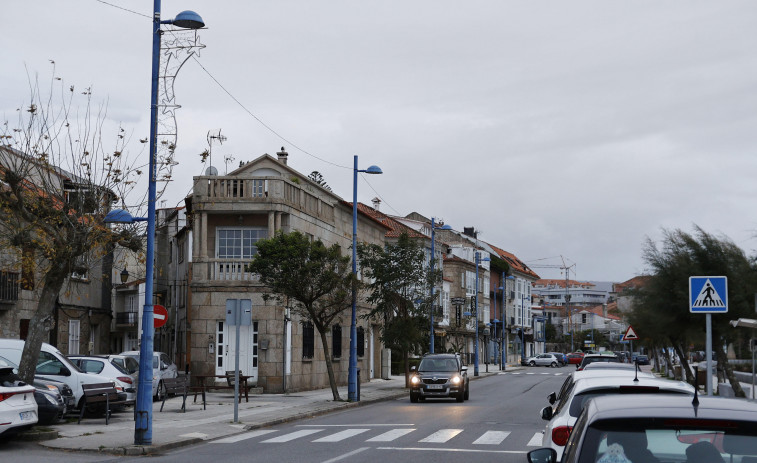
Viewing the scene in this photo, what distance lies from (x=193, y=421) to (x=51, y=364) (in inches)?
150

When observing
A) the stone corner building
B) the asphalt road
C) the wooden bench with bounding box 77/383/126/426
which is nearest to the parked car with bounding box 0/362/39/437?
the asphalt road

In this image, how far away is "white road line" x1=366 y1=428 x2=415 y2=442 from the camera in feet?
59.6

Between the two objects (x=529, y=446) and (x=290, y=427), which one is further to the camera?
(x=290, y=427)

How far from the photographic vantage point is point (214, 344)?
34.9m

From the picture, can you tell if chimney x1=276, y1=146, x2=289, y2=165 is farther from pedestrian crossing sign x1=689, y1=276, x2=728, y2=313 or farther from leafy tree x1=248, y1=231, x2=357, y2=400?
pedestrian crossing sign x1=689, y1=276, x2=728, y2=313

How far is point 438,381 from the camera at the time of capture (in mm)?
31578

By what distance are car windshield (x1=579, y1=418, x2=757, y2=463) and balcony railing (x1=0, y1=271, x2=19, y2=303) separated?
97.6 feet

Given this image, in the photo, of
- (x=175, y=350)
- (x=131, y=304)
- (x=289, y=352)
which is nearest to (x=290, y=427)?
(x=289, y=352)

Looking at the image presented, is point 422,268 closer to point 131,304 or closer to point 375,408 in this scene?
point 375,408

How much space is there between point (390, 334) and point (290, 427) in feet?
59.9

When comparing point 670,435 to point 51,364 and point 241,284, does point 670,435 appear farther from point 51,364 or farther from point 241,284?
point 241,284

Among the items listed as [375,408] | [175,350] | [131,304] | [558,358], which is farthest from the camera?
[558,358]

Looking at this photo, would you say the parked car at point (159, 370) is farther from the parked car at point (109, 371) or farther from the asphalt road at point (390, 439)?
the asphalt road at point (390, 439)

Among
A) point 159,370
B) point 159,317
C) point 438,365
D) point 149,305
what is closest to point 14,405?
point 149,305
